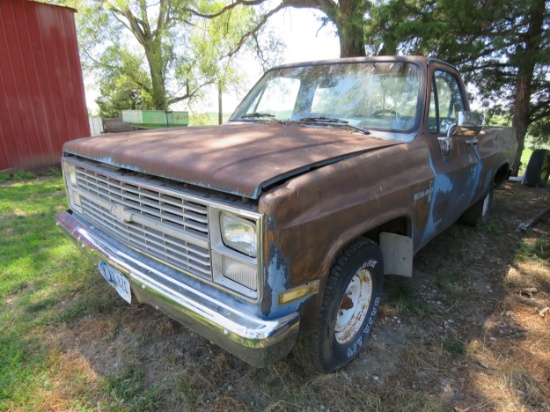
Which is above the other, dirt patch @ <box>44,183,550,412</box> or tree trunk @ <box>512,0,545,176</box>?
tree trunk @ <box>512,0,545,176</box>

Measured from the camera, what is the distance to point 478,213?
4.66 metres

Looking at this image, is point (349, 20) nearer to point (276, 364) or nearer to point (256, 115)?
point (256, 115)

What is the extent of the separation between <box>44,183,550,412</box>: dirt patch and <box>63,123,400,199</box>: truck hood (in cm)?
124

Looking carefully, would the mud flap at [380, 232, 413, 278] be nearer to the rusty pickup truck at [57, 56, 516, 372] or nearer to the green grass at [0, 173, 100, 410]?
the rusty pickup truck at [57, 56, 516, 372]

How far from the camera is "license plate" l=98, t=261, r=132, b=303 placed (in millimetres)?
2148

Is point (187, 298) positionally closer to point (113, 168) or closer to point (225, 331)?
point (225, 331)

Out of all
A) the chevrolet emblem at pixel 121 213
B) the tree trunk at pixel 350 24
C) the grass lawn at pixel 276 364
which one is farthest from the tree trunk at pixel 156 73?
the chevrolet emblem at pixel 121 213

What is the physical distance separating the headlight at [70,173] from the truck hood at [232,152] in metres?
0.15

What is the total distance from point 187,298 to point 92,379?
991 mm

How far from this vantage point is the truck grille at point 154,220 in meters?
1.79

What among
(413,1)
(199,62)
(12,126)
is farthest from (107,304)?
(199,62)

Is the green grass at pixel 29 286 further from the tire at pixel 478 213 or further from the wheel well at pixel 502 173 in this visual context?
the wheel well at pixel 502 173

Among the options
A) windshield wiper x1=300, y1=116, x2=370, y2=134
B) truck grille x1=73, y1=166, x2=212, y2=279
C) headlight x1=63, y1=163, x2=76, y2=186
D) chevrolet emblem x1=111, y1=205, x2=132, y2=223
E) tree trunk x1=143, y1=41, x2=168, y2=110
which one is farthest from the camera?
tree trunk x1=143, y1=41, x2=168, y2=110

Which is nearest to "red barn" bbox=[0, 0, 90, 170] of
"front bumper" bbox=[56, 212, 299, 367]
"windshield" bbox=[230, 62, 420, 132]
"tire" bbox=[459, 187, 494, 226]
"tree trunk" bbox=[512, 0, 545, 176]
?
"windshield" bbox=[230, 62, 420, 132]
